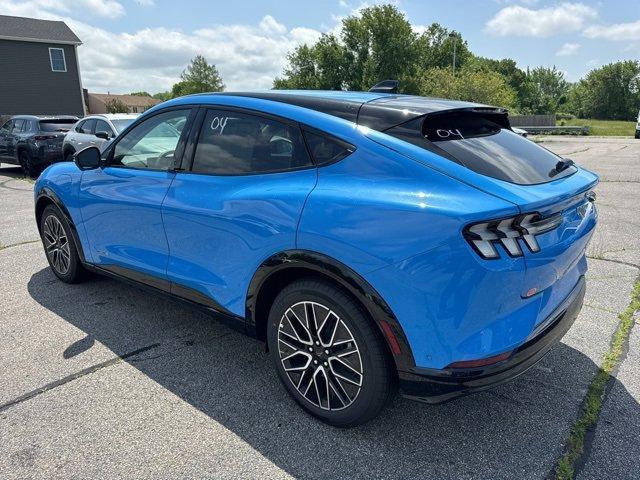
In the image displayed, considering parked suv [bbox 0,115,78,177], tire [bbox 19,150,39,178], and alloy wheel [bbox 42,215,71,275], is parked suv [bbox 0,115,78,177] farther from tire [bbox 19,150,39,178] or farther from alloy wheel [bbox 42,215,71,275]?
alloy wheel [bbox 42,215,71,275]

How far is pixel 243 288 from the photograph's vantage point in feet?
9.00

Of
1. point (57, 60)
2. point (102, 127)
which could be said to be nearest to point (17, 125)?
point (102, 127)

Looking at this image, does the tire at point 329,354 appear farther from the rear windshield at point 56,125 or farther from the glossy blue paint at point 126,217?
the rear windshield at point 56,125

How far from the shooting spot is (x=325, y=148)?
2.47m

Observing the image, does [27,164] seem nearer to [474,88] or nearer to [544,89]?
[474,88]

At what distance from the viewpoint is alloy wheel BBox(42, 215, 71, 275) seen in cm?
443

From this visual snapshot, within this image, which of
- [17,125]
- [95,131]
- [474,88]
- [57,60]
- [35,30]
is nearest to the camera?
[95,131]

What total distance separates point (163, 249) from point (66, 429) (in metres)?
1.17

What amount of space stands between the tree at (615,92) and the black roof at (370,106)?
3334 inches

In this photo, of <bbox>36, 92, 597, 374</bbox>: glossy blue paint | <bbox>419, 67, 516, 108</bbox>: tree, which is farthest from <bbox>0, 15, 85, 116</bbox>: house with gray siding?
<bbox>36, 92, 597, 374</bbox>: glossy blue paint

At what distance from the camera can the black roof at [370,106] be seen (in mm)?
2410

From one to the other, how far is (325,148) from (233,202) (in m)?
0.61

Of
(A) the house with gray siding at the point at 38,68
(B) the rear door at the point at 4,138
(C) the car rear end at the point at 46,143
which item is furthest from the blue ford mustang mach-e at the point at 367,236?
(A) the house with gray siding at the point at 38,68

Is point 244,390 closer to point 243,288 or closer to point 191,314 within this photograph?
point 243,288
